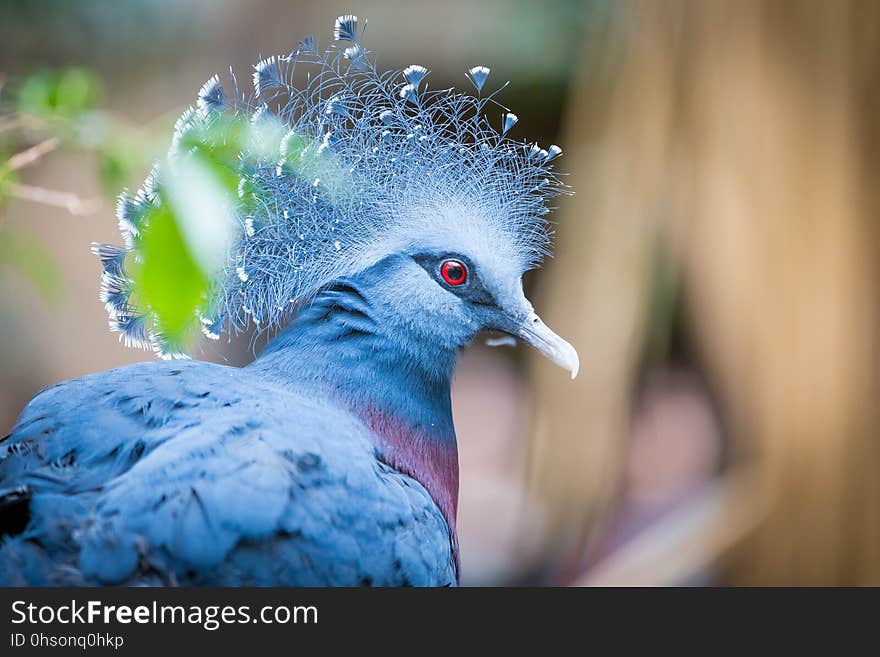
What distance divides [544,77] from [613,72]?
38cm

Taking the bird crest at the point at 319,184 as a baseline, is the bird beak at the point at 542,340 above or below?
below

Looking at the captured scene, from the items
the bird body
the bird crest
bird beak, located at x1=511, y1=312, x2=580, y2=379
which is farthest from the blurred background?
the bird body

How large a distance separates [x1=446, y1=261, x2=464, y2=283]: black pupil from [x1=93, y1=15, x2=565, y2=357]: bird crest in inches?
2.2

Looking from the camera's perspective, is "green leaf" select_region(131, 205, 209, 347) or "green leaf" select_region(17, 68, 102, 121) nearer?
"green leaf" select_region(131, 205, 209, 347)

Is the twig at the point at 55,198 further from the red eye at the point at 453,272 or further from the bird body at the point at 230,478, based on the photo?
the red eye at the point at 453,272

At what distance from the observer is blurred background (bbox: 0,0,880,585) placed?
2.40 m

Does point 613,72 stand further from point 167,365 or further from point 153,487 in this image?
point 153,487

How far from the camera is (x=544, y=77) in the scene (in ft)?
9.57

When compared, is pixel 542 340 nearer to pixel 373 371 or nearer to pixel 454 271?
pixel 454 271

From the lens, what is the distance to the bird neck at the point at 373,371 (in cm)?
149

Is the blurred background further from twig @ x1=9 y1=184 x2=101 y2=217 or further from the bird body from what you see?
the bird body

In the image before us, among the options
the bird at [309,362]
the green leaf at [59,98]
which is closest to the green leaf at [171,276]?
the bird at [309,362]

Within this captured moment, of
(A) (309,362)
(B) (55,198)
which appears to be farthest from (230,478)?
(B) (55,198)

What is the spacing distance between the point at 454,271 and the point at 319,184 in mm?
286
